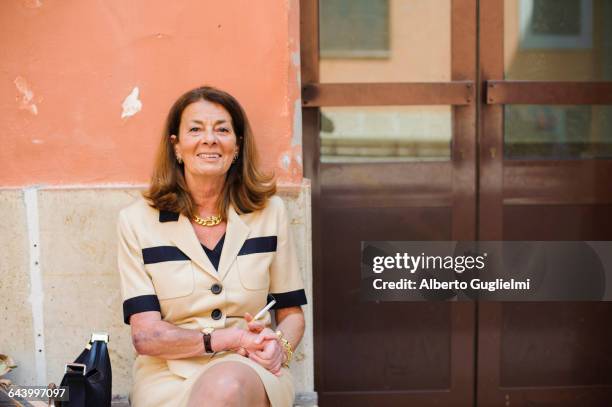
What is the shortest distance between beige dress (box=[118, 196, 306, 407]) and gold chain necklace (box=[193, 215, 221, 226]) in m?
0.05

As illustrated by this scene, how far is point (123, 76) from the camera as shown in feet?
9.79

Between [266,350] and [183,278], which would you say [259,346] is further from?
[183,278]

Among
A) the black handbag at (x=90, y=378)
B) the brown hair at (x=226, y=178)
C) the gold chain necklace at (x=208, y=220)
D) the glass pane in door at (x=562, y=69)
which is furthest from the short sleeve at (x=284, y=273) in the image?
the glass pane in door at (x=562, y=69)

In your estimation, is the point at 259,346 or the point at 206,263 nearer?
the point at 259,346

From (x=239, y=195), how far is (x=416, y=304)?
1289 mm

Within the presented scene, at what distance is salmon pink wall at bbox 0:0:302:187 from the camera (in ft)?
9.72

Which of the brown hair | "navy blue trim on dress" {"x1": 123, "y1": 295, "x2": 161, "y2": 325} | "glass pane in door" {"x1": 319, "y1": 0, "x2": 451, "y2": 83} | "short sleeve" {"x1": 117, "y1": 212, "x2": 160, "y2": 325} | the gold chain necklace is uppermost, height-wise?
"glass pane in door" {"x1": 319, "y1": 0, "x2": 451, "y2": 83}

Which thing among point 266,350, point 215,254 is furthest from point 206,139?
point 266,350

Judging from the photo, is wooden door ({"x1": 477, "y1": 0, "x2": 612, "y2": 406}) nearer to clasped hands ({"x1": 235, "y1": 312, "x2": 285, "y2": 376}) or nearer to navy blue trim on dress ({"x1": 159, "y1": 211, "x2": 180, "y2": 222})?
clasped hands ({"x1": 235, "y1": 312, "x2": 285, "y2": 376})

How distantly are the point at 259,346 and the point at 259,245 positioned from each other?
40 cm

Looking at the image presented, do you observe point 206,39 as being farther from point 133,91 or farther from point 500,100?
point 500,100

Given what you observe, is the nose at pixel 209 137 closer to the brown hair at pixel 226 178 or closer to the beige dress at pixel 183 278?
the brown hair at pixel 226 178

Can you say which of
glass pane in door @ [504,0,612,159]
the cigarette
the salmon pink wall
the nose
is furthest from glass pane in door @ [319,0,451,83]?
the cigarette

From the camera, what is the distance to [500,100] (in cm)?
356
